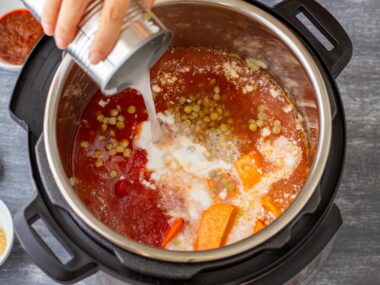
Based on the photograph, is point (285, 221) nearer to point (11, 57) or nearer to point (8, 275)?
point (8, 275)

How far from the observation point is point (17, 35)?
5.32ft

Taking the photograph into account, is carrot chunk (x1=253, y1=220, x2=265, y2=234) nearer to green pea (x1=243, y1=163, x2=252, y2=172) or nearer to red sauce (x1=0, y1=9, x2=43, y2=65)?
green pea (x1=243, y1=163, x2=252, y2=172)

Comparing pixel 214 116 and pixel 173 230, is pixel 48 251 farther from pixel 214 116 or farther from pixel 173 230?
pixel 214 116

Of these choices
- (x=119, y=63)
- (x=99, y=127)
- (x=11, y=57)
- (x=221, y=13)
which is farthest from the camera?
(x=11, y=57)

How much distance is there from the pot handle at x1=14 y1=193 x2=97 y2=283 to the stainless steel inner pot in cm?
7

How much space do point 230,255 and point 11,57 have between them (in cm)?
92

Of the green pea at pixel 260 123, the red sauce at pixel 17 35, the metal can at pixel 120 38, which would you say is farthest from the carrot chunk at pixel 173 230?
the red sauce at pixel 17 35

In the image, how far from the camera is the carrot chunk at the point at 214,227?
49.4 inches

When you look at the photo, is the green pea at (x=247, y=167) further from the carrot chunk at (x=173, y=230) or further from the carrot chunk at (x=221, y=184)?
the carrot chunk at (x=173, y=230)

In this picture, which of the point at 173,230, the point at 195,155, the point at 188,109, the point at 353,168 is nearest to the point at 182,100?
the point at 188,109

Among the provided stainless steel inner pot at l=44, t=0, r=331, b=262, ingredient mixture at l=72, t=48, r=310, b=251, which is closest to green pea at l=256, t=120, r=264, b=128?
ingredient mixture at l=72, t=48, r=310, b=251

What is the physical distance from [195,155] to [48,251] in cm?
44

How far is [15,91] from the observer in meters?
1.23

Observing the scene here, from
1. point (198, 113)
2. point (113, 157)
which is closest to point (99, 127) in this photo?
point (113, 157)
